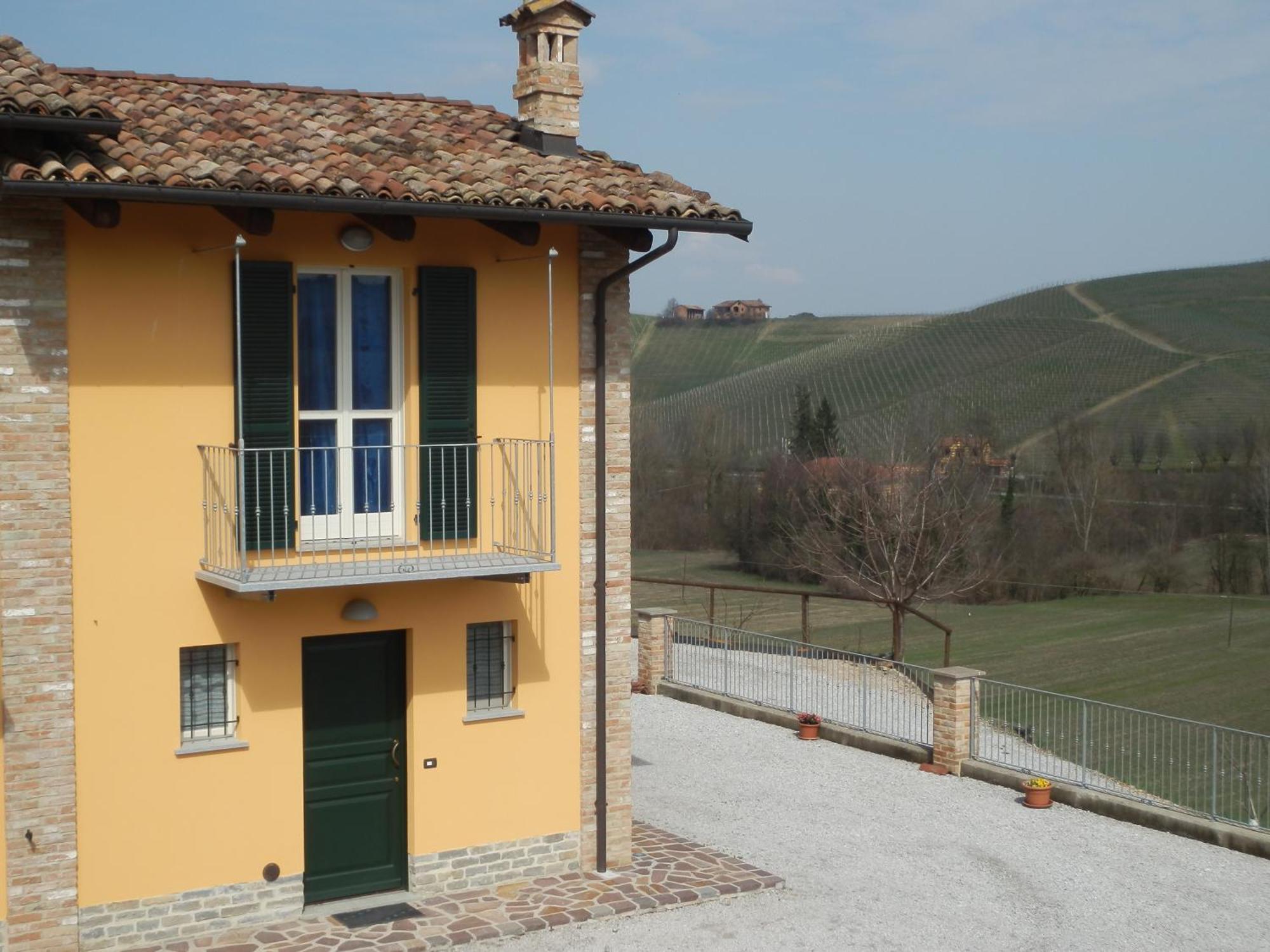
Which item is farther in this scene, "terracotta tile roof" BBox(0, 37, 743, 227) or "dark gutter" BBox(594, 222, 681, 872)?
"dark gutter" BBox(594, 222, 681, 872)

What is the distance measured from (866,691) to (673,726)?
2.60 m

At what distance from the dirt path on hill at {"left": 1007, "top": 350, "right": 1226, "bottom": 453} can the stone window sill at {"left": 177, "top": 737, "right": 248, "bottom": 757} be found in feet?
194

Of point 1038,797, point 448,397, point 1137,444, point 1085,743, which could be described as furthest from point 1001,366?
point 448,397

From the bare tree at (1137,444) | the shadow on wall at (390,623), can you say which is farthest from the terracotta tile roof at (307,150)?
the bare tree at (1137,444)

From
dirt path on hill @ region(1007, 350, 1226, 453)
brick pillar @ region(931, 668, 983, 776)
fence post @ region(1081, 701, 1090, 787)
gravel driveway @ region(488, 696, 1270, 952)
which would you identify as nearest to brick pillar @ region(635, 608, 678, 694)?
gravel driveway @ region(488, 696, 1270, 952)

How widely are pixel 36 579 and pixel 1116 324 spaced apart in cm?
8831

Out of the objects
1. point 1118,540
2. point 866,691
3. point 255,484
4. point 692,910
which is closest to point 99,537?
point 255,484

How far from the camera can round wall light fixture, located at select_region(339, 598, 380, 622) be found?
1005 centimetres

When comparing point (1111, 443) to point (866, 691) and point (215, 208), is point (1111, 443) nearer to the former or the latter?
point (866, 691)

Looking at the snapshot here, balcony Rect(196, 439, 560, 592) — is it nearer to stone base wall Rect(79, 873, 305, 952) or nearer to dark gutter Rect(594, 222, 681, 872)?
dark gutter Rect(594, 222, 681, 872)

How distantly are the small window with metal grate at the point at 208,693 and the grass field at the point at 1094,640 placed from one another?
2248cm

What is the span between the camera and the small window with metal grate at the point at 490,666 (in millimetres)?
10820

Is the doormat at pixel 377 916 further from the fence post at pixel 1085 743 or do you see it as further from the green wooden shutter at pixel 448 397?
the fence post at pixel 1085 743

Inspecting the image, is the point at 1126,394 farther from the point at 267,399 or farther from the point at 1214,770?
the point at 267,399
